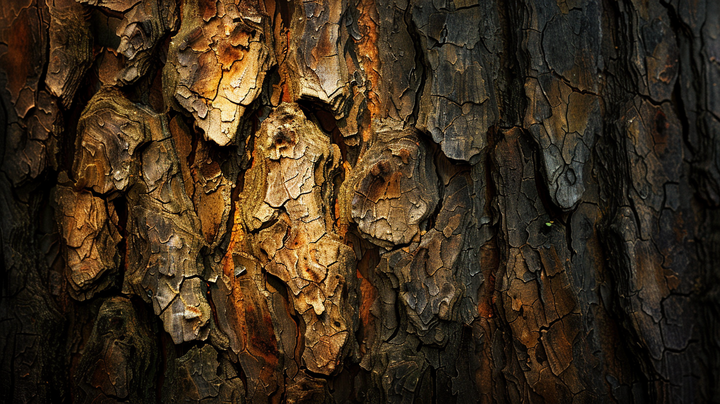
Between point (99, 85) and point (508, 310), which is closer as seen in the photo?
point (508, 310)

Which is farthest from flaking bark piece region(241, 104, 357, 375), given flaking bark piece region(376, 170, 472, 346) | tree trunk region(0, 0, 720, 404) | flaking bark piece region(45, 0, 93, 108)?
flaking bark piece region(45, 0, 93, 108)

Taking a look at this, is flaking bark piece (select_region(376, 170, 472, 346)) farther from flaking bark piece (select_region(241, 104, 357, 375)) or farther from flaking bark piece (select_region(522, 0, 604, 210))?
flaking bark piece (select_region(522, 0, 604, 210))

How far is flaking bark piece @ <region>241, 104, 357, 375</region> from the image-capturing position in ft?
4.06

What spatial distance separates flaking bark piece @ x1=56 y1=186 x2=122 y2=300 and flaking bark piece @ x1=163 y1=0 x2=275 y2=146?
0.35 m

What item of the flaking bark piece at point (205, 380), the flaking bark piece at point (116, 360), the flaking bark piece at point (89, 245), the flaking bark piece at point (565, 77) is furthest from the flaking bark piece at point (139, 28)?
the flaking bark piece at point (565, 77)

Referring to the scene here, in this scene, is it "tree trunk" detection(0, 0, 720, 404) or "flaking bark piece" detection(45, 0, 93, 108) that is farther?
"flaking bark piece" detection(45, 0, 93, 108)

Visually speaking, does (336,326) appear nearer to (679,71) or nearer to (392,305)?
(392,305)

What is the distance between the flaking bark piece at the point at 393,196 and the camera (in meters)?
1.24

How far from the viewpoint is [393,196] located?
1247 millimetres

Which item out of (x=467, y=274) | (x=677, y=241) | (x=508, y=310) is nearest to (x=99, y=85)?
(x=467, y=274)

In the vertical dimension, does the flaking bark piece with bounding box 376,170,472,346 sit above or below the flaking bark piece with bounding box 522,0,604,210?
below

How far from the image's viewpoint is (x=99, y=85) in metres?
1.35

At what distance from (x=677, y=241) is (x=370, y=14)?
0.93m

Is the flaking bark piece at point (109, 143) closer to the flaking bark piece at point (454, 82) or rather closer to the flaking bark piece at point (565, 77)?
the flaking bark piece at point (454, 82)
